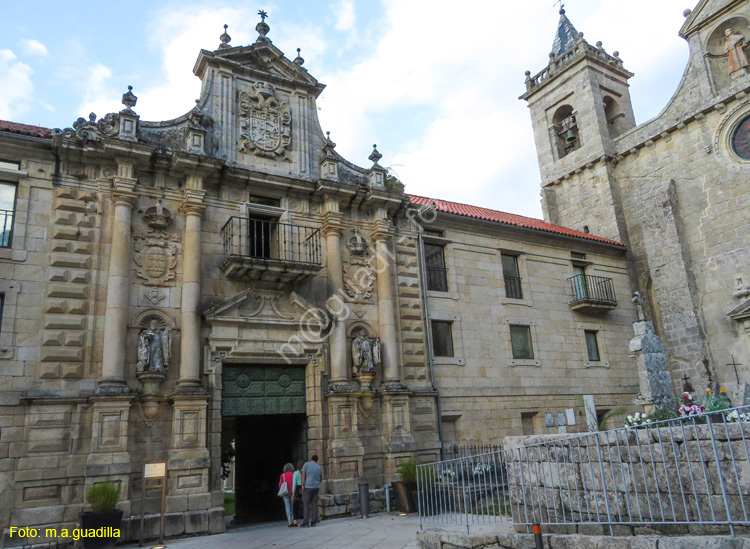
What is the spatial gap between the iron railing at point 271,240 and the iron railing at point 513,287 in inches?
290

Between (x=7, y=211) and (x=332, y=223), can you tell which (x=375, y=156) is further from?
(x=7, y=211)

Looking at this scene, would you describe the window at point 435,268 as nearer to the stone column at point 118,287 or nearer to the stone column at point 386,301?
the stone column at point 386,301

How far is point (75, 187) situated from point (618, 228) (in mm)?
20463

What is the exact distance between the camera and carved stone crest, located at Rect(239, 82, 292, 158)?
1559 cm

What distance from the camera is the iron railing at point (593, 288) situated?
68.7 ft

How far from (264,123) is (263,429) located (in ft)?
29.1

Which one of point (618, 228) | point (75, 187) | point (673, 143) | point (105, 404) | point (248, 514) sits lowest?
point (248, 514)

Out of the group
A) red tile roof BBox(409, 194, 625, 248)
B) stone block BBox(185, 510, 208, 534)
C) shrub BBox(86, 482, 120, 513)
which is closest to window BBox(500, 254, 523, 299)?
red tile roof BBox(409, 194, 625, 248)

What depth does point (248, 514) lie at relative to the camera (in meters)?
15.7

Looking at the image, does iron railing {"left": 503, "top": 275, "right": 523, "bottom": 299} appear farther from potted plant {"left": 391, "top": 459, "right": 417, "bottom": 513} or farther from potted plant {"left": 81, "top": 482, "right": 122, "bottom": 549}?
potted plant {"left": 81, "top": 482, "right": 122, "bottom": 549}

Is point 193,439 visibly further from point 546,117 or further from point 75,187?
point 546,117

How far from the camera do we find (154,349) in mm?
12477

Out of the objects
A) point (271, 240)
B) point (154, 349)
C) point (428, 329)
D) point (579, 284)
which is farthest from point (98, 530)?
point (579, 284)

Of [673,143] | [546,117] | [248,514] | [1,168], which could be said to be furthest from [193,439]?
[546,117]
